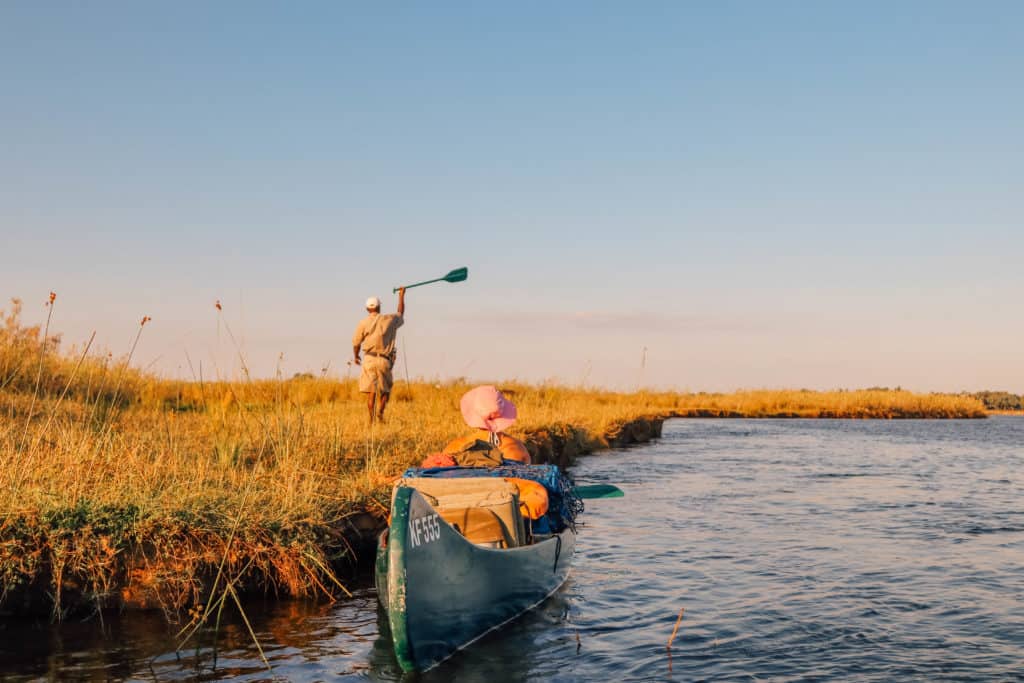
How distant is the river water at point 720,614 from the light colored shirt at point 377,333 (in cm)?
441

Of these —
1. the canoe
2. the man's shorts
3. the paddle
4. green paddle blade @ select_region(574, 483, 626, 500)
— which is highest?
the paddle

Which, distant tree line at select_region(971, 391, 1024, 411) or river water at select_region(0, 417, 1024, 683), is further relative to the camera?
distant tree line at select_region(971, 391, 1024, 411)

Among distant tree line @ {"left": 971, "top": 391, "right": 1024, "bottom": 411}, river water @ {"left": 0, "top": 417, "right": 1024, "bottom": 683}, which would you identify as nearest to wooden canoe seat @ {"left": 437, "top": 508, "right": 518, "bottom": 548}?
river water @ {"left": 0, "top": 417, "right": 1024, "bottom": 683}

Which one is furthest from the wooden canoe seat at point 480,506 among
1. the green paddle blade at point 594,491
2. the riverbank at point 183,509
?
the green paddle blade at point 594,491

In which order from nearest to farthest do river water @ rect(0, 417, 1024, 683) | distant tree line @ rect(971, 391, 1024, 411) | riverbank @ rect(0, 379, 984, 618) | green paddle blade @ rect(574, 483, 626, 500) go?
1. river water @ rect(0, 417, 1024, 683)
2. riverbank @ rect(0, 379, 984, 618)
3. green paddle blade @ rect(574, 483, 626, 500)
4. distant tree line @ rect(971, 391, 1024, 411)

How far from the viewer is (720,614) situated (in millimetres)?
8648

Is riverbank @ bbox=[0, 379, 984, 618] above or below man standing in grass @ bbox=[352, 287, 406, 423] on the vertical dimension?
below

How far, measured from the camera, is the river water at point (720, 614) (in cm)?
689

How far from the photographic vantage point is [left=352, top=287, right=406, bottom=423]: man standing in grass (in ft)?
51.8

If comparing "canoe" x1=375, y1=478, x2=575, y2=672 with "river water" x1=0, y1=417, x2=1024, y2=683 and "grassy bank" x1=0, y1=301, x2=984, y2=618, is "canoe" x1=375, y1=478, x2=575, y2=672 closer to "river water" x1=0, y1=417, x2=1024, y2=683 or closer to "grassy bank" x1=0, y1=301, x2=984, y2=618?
"river water" x1=0, y1=417, x2=1024, y2=683

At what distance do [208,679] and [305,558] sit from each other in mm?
2048

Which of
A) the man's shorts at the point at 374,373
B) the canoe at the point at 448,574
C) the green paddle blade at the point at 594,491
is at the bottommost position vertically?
the canoe at the point at 448,574

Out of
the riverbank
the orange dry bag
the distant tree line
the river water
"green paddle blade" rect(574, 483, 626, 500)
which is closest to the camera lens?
the river water

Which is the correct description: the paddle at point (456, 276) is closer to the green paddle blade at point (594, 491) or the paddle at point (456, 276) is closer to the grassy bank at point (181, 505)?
the grassy bank at point (181, 505)
